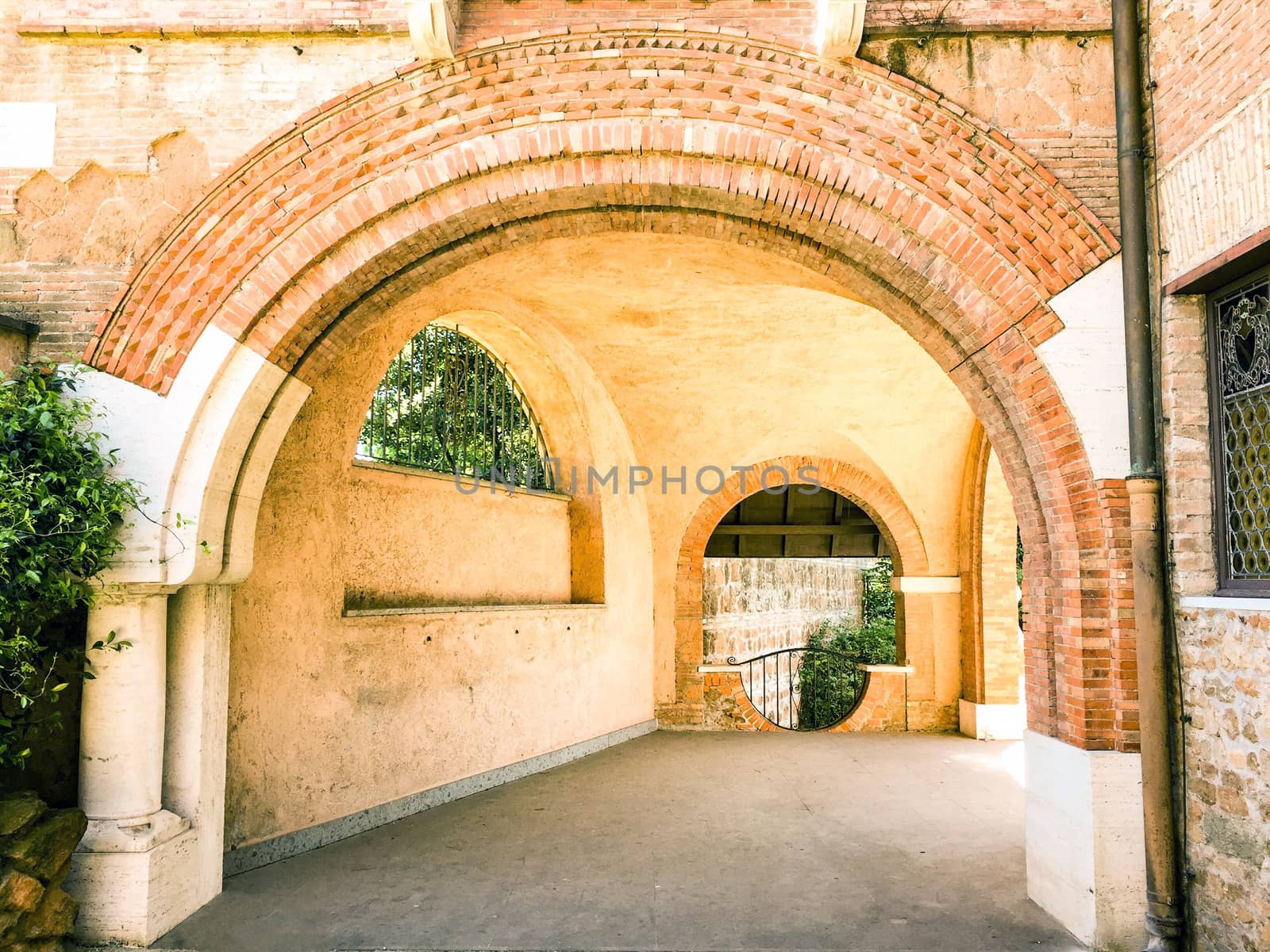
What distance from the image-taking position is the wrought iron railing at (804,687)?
44.7ft

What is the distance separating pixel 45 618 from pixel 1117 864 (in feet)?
17.0

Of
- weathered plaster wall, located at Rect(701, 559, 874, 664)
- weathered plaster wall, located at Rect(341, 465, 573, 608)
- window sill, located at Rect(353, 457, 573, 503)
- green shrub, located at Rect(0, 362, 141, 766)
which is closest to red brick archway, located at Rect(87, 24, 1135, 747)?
green shrub, located at Rect(0, 362, 141, 766)

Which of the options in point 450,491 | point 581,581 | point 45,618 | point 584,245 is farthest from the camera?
point 581,581

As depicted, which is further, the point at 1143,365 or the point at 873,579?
the point at 873,579

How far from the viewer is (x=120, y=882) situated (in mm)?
4191

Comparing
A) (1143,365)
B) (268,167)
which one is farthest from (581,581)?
(1143,365)

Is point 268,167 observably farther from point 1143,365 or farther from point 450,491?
point 1143,365

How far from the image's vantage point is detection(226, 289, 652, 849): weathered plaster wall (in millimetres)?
5457

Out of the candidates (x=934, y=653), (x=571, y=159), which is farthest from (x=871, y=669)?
(x=571, y=159)

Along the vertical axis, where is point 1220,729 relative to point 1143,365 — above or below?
below

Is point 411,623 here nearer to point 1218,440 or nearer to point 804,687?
point 1218,440

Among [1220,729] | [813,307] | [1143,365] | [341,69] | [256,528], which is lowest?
[1220,729]

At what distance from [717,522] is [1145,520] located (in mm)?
6022

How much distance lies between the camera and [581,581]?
8859 mm
